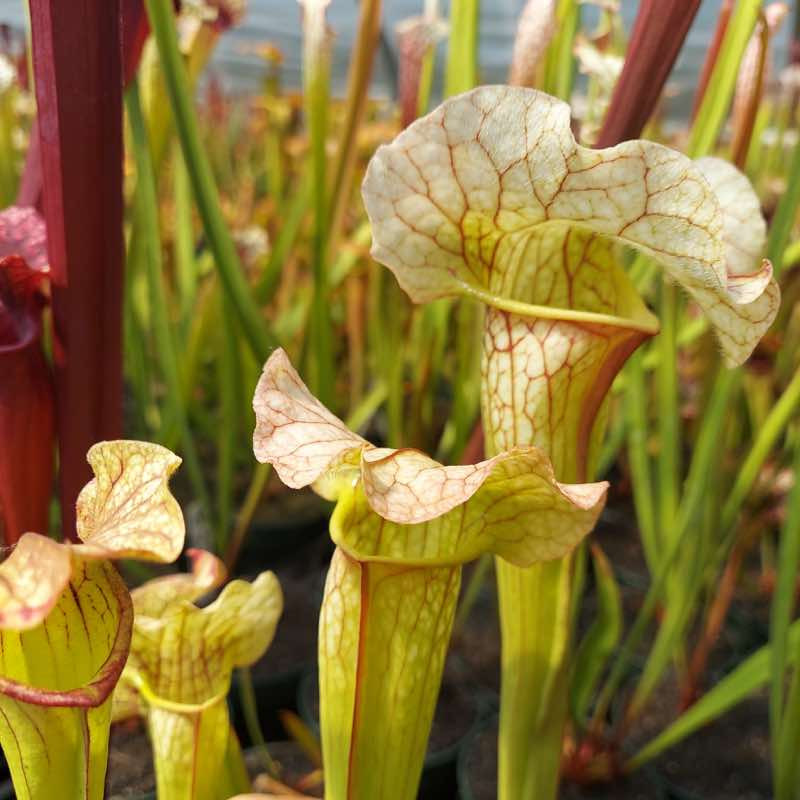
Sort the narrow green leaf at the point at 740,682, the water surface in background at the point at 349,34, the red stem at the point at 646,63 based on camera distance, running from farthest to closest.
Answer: the water surface in background at the point at 349,34
the narrow green leaf at the point at 740,682
the red stem at the point at 646,63

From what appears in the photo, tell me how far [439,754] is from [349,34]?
21.3ft

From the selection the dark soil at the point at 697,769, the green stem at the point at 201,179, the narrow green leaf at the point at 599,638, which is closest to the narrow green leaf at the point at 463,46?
the green stem at the point at 201,179

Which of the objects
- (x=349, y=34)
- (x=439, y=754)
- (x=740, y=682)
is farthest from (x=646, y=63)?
(x=349, y=34)

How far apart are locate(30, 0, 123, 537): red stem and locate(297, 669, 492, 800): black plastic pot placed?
2.66 ft

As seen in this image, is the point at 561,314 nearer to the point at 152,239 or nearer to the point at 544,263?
the point at 544,263

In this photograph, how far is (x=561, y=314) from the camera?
1.73 feet

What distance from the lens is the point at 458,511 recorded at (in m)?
0.54

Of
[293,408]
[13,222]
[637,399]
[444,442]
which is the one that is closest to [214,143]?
[444,442]

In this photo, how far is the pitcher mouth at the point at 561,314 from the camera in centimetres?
52

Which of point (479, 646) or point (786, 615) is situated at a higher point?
point (786, 615)

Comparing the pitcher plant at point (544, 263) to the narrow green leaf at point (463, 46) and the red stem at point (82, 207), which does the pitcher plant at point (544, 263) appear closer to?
the red stem at point (82, 207)

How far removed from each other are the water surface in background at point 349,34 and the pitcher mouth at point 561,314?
607cm

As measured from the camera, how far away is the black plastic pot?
4.13ft

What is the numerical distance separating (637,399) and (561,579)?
0.59m
